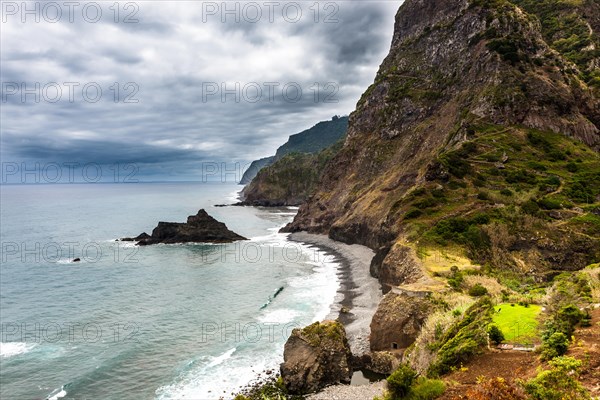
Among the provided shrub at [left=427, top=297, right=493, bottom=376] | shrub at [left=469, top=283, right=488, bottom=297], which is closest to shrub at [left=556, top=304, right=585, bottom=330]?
shrub at [left=427, top=297, right=493, bottom=376]

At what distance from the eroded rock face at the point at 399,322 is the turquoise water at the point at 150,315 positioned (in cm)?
1056

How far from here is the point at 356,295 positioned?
54.6m

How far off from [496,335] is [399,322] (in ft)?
53.3

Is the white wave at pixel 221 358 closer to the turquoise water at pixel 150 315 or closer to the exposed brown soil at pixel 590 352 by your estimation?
the turquoise water at pixel 150 315

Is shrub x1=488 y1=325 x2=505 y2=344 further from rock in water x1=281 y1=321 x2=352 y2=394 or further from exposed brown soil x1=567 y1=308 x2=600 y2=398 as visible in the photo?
rock in water x1=281 y1=321 x2=352 y2=394

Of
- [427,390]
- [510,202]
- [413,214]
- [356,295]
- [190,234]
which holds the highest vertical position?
[510,202]

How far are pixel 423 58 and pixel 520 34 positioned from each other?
31.3 meters

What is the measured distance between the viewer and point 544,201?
57.4 meters

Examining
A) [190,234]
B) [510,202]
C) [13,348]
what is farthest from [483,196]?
[190,234]

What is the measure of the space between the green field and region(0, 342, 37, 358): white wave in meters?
44.8

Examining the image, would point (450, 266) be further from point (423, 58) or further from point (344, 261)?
point (423, 58)

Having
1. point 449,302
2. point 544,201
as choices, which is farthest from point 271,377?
point 544,201

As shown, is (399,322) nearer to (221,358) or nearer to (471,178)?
(221,358)

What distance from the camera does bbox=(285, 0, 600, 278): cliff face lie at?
2370 inches
